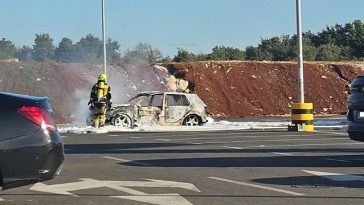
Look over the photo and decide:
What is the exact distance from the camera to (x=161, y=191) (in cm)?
963

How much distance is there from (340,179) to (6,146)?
5.28 metres

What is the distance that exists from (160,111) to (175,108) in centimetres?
58

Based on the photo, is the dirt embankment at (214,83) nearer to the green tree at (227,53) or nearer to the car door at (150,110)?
→ the car door at (150,110)

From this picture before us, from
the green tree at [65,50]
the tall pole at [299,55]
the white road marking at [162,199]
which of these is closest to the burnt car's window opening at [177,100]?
the tall pole at [299,55]

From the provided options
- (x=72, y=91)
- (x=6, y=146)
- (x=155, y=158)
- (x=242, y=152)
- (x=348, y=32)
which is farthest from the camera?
(x=348, y=32)

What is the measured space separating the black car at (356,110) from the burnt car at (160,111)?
13.2 m

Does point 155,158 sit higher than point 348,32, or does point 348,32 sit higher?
point 348,32

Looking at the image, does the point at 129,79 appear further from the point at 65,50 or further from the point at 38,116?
the point at 38,116

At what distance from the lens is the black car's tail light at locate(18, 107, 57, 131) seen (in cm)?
813

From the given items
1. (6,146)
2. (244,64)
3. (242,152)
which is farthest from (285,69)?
(6,146)

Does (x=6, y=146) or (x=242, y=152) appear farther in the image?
(x=242, y=152)

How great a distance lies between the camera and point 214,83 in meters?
47.2

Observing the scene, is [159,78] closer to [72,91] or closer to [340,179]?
[72,91]

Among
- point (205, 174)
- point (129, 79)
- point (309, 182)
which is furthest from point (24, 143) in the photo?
point (129, 79)
